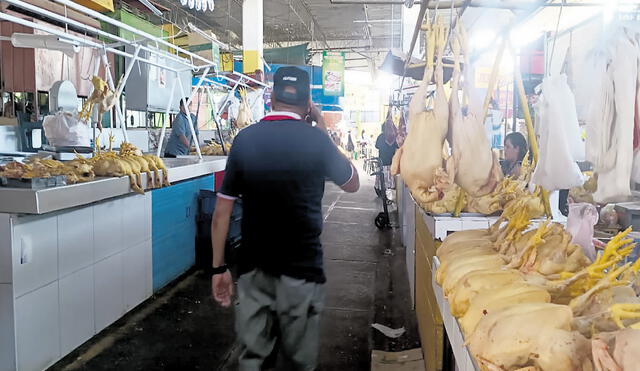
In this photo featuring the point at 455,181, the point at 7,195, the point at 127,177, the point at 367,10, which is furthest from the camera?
the point at 367,10

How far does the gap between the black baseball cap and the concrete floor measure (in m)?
2.36

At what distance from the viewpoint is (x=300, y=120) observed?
2.69 meters

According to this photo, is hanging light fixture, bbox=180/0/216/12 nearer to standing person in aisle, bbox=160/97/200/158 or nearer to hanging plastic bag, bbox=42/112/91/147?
standing person in aisle, bbox=160/97/200/158

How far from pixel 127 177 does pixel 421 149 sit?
3.37 meters

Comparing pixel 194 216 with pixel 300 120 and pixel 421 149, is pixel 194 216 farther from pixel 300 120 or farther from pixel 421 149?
pixel 421 149

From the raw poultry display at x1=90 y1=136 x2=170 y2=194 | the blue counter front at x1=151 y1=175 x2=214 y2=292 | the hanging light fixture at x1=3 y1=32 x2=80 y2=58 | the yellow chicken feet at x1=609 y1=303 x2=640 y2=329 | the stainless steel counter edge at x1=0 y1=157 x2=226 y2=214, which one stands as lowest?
the blue counter front at x1=151 y1=175 x2=214 y2=292

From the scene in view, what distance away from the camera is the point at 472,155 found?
6.53 feet

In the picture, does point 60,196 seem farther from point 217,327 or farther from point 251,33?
point 251,33

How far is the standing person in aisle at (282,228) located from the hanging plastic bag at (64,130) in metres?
3.25

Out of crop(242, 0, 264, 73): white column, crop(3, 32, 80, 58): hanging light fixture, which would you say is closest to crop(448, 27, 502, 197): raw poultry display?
Result: crop(3, 32, 80, 58): hanging light fixture

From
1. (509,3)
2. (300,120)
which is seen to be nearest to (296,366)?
(300,120)

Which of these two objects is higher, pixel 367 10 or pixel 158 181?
pixel 367 10

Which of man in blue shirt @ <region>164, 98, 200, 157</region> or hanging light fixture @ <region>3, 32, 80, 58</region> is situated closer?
hanging light fixture @ <region>3, 32, 80, 58</region>

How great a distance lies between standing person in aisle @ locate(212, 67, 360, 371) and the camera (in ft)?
8.52
